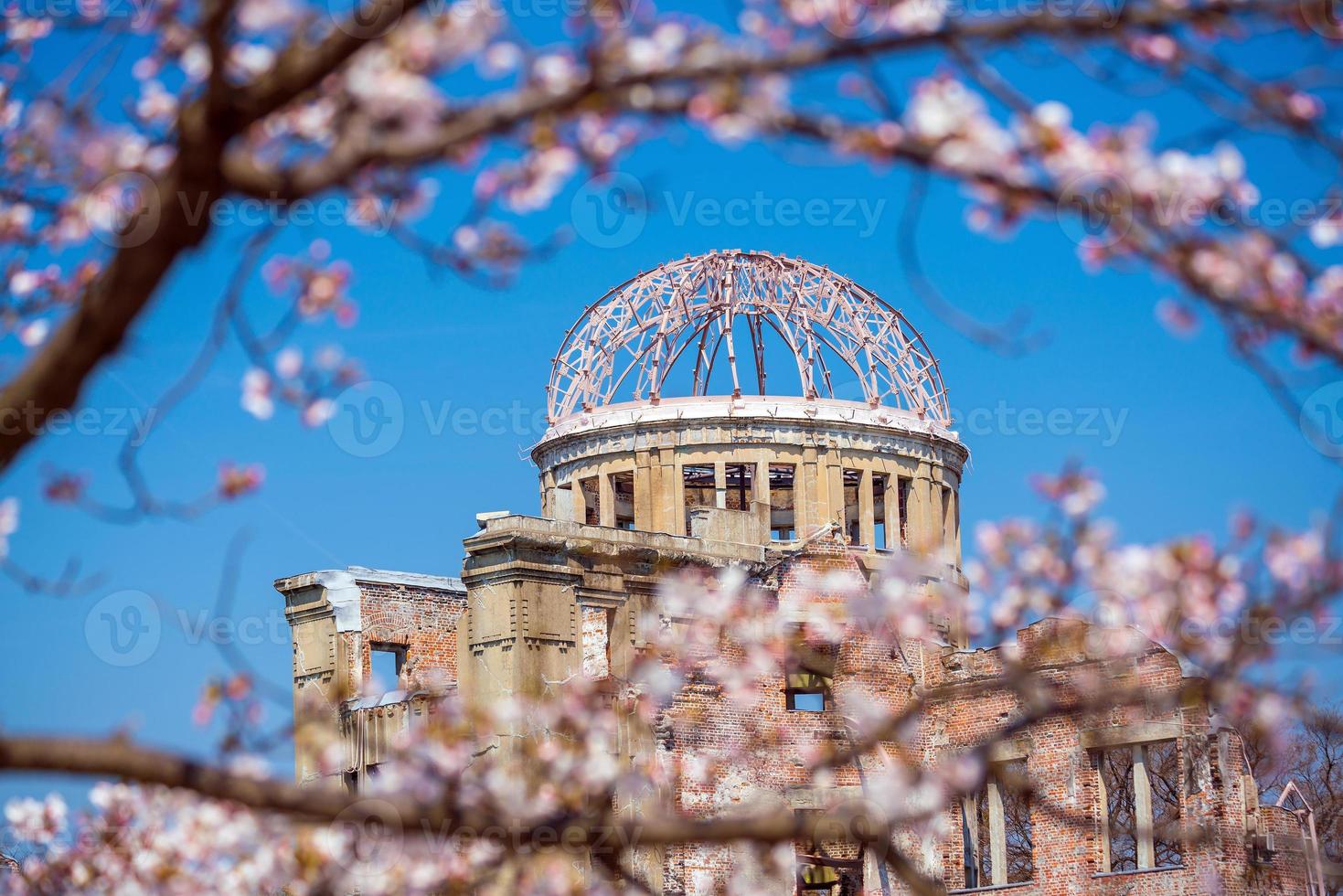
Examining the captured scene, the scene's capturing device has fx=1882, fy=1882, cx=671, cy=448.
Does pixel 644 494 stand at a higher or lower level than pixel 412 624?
higher

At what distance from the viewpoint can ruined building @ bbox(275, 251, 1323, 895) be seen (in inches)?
1076

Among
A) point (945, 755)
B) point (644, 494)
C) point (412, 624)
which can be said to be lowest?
point (945, 755)

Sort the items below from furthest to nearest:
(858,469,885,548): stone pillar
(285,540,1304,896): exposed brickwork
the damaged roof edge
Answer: (858,469,885,548): stone pillar < the damaged roof edge < (285,540,1304,896): exposed brickwork

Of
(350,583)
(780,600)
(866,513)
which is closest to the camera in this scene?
(780,600)

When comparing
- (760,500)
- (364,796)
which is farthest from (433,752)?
(760,500)

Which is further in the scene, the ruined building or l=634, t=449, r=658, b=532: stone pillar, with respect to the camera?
l=634, t=449, r=658, b=532: stone pillar

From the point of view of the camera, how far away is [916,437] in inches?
1844

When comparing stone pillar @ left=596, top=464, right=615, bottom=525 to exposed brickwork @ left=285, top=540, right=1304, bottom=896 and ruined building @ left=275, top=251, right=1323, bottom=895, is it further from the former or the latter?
exposed brickwork @ left=285, top=540, right=1304, bottom=896

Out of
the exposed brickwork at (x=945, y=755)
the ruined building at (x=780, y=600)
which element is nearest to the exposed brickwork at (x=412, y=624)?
the ruined building at (x=780, y=600)

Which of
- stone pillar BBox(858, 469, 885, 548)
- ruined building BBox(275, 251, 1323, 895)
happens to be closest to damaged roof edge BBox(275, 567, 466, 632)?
ruined building BBox(275, 251, 1323, 895)

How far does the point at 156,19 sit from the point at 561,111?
2.19 metres

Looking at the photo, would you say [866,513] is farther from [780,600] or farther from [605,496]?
[780,600]

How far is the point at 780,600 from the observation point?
30062 millimetres

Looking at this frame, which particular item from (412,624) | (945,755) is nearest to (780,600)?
(945,755)
